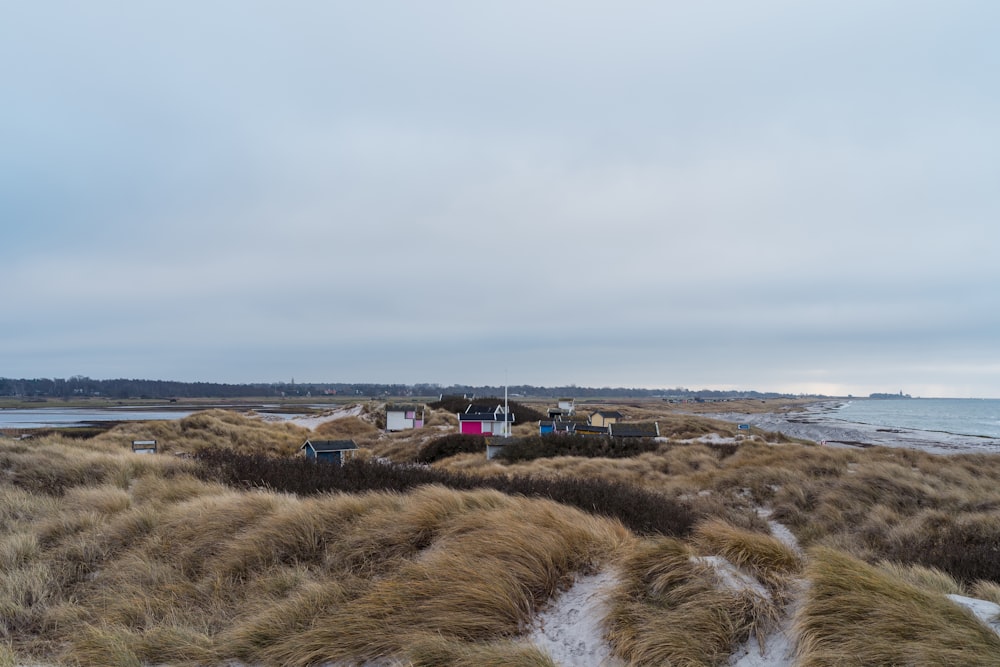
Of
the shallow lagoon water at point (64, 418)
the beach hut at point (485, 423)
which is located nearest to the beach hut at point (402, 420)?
the beach hut at point (485, 423)

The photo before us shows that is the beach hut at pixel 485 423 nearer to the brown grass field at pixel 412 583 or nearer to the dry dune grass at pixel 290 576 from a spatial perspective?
the brown grass field at pixel 412 583

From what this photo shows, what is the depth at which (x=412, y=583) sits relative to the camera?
493cm

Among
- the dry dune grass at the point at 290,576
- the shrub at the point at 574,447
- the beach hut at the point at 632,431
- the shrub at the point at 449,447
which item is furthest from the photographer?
the shrub at the point at 449,447

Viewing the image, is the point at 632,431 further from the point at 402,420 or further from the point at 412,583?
the point at 412,583

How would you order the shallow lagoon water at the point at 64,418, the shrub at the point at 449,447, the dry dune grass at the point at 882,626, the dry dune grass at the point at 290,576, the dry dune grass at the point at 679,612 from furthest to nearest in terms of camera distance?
the shallow lagoon water at the point at 64,418 < the shrub at the point at 449,447 < the dry dune grass at the point at 290,576 < the dry dune grass at the point at 679,612 < the dry dune grass at the point at 882,626

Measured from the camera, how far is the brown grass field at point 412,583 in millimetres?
3861

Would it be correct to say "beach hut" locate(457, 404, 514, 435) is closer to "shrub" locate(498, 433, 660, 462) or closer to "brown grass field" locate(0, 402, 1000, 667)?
"shrub" locate(498, 433, 660, 462)

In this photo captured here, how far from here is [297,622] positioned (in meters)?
4.70

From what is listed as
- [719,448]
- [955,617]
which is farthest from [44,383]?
[955,617]

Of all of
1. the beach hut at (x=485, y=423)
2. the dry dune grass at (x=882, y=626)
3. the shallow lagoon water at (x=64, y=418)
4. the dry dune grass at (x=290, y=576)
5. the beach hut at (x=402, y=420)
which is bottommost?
the shallow lagoon water at (x=64, y=418)

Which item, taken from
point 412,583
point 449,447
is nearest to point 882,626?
point 412,583

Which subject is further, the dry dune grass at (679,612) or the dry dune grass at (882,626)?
the dry dune grass at (679,612)

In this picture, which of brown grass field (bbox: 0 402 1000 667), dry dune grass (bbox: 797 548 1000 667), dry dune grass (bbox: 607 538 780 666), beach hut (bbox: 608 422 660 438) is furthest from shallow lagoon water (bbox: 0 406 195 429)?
dry dune grass (bbox: 797 548 1000 667)

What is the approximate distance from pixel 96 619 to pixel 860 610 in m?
6.57
